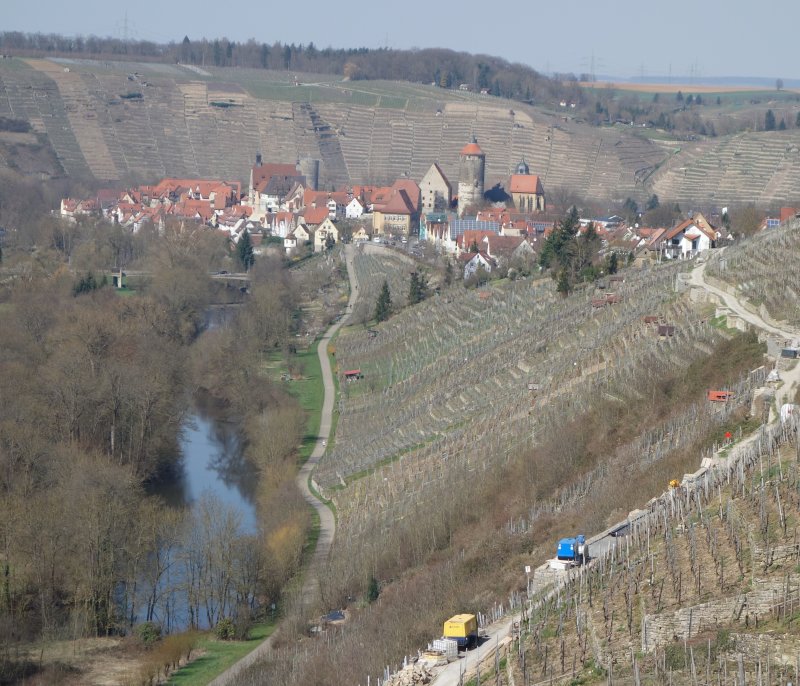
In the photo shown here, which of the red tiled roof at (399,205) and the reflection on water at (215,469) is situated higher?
the reflection on water at (215,469)

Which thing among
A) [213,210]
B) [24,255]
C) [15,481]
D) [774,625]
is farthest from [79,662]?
[213,210]

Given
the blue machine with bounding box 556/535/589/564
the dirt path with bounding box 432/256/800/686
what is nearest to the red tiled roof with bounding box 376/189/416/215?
the dirt path with bounding box 432/256/800/686

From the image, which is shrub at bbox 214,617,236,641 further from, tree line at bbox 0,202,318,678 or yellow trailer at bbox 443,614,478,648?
yellow trailer at bbox 443,614,478,648

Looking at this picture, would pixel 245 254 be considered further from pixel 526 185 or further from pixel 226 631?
pixel 226 631

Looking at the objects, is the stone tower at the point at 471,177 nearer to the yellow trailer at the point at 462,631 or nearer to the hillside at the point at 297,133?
the hillside at the point at 297,133

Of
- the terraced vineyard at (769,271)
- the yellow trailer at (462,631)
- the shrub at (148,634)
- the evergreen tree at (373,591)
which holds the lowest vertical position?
the shrub at (148,634)

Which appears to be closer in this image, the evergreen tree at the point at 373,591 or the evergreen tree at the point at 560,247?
the evergreen tree at the point at 373,591

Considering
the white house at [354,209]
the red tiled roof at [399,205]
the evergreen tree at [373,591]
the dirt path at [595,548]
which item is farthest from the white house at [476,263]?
the evergreen tree at [373,591]
